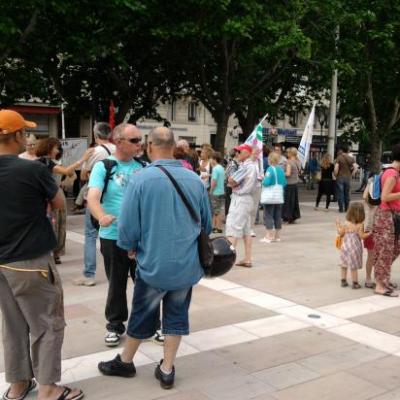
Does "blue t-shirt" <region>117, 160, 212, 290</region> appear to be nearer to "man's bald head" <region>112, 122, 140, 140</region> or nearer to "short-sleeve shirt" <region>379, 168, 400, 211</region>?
"man's bald head" <region>112, 122, 140, 140</region>

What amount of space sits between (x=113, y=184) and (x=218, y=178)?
664 centimetres

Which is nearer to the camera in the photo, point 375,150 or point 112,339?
point 112,339

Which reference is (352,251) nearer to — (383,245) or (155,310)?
(383,245)

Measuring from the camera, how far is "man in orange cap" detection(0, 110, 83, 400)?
3217 millimetres

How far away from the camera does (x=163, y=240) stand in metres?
3.55

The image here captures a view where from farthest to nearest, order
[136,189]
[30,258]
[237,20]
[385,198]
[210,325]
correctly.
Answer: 1. [237,20]
2. [385,198]
3. [210,325]
4. [136,189]
5. [30,258]

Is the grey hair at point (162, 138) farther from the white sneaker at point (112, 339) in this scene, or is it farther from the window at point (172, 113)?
the window at point (172, 113)

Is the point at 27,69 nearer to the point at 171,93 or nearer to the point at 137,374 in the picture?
the point at 171,93

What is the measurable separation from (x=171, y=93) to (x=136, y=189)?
65.6ft

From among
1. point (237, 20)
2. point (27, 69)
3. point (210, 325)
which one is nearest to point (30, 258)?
point (210, 325)

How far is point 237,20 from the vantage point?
631 inches

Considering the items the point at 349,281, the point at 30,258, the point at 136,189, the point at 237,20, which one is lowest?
the point at 349,281

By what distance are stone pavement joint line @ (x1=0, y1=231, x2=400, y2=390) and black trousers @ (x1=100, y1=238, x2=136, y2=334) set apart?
0.26m

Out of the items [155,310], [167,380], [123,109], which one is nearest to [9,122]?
[155,310]
